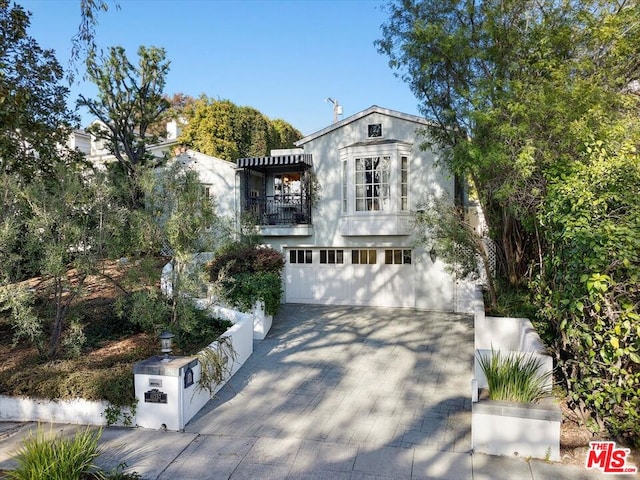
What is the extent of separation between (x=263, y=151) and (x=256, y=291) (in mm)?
14926

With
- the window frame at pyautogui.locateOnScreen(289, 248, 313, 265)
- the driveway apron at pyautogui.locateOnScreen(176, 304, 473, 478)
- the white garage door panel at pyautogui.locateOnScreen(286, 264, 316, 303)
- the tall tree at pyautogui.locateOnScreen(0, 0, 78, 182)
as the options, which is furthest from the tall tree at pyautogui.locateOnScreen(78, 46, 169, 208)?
the driveway apron at pyautogui.locateOnScreen(176, 304, 473, 478)

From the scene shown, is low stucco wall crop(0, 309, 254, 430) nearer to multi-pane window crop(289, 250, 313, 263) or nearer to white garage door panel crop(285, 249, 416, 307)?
white garage door panel crop(285, 249, 416, 307)

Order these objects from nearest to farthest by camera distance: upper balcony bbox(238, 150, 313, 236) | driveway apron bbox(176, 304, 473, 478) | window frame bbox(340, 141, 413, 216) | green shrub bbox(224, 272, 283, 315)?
1. driveway apron bbox(176, 304, 473, 478)
2. green shrub bbox(224, 272, 283, 315)
3. window frame bbox(340, 141, 413, 216)
4. upper balcony bbox(238, 150, 313, 236)

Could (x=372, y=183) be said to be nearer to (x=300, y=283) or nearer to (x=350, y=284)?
(x=350, y=284)

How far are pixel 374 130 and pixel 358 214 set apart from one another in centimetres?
267

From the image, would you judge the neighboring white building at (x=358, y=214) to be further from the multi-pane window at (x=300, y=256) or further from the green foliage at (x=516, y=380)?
the green foliage at (x=516, y=380)

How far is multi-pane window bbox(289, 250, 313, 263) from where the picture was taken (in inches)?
539

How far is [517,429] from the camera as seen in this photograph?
4273 mm

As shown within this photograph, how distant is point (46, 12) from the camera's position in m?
7.63

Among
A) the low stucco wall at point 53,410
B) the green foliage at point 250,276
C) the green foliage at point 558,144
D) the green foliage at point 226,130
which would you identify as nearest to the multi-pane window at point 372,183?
the green foliage at point 558,144

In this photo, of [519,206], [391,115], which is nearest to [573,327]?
[519,206]

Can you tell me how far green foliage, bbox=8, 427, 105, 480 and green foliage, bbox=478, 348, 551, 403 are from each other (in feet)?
13.6

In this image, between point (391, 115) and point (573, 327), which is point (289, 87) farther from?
point (573, 327)

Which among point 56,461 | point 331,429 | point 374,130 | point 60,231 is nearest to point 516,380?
point 331,429
